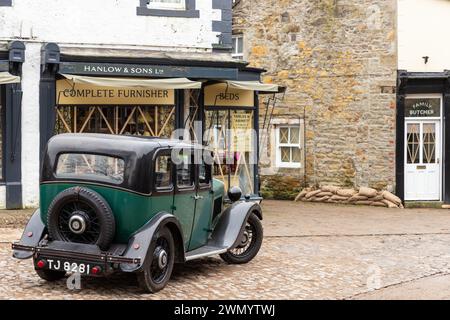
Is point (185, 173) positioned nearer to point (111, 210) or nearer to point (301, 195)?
point (111, 210)

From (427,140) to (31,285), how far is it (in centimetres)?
1311

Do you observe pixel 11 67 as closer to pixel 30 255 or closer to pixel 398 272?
pixel 30 255

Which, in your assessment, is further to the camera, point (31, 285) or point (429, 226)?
point (429, 226)

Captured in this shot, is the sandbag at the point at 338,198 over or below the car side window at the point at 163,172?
below

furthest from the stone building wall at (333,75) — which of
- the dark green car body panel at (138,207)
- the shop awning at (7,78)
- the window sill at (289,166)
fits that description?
the dark green car body panel at (138,207)

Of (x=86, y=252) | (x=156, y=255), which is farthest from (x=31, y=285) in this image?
(x=156, y=255)

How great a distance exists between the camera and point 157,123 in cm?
1438

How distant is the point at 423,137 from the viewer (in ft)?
59.6

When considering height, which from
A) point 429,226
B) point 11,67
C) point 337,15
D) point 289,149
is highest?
point 337,15

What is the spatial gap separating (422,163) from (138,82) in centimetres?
860

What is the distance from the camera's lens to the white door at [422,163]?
1814 centimetres

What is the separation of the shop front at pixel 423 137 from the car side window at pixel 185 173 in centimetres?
1094

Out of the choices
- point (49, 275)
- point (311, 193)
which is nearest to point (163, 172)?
point (49, 275)

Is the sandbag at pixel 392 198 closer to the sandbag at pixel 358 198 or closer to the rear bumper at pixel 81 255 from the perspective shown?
the sandbag at pixel 358 198
